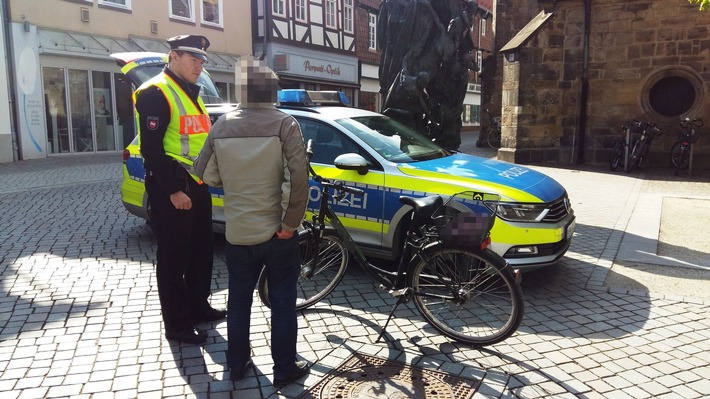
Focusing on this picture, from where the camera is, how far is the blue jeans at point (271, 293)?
315cm

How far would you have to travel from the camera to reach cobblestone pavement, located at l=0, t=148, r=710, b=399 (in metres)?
3.28

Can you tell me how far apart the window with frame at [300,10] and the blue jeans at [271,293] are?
83.9 ft

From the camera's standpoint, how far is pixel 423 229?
3.89 meters

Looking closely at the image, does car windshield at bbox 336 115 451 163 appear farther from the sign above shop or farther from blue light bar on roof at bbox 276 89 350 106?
the sign above shop

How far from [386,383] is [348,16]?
97.6 ft

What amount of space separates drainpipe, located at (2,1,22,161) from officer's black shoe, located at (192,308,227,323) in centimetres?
1491

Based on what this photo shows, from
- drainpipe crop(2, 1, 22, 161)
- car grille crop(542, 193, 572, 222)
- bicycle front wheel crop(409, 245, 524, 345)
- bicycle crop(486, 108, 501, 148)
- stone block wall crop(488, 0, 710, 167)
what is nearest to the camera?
bicycle front wheel crop(409, 245, 524, 345)

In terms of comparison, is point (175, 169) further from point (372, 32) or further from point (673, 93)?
point (372, 32)

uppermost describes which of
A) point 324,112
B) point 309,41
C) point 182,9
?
point 182,9

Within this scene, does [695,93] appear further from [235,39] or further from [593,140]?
[235,39]

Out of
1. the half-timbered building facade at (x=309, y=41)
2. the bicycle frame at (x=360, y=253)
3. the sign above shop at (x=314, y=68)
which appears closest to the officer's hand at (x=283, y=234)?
the bicycle frame at (x=360, y=253)

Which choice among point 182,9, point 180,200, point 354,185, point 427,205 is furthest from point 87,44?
point 427,205

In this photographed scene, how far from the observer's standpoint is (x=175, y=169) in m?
3.68

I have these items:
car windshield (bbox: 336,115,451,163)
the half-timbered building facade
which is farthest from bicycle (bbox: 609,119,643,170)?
the half-timbered building facade
